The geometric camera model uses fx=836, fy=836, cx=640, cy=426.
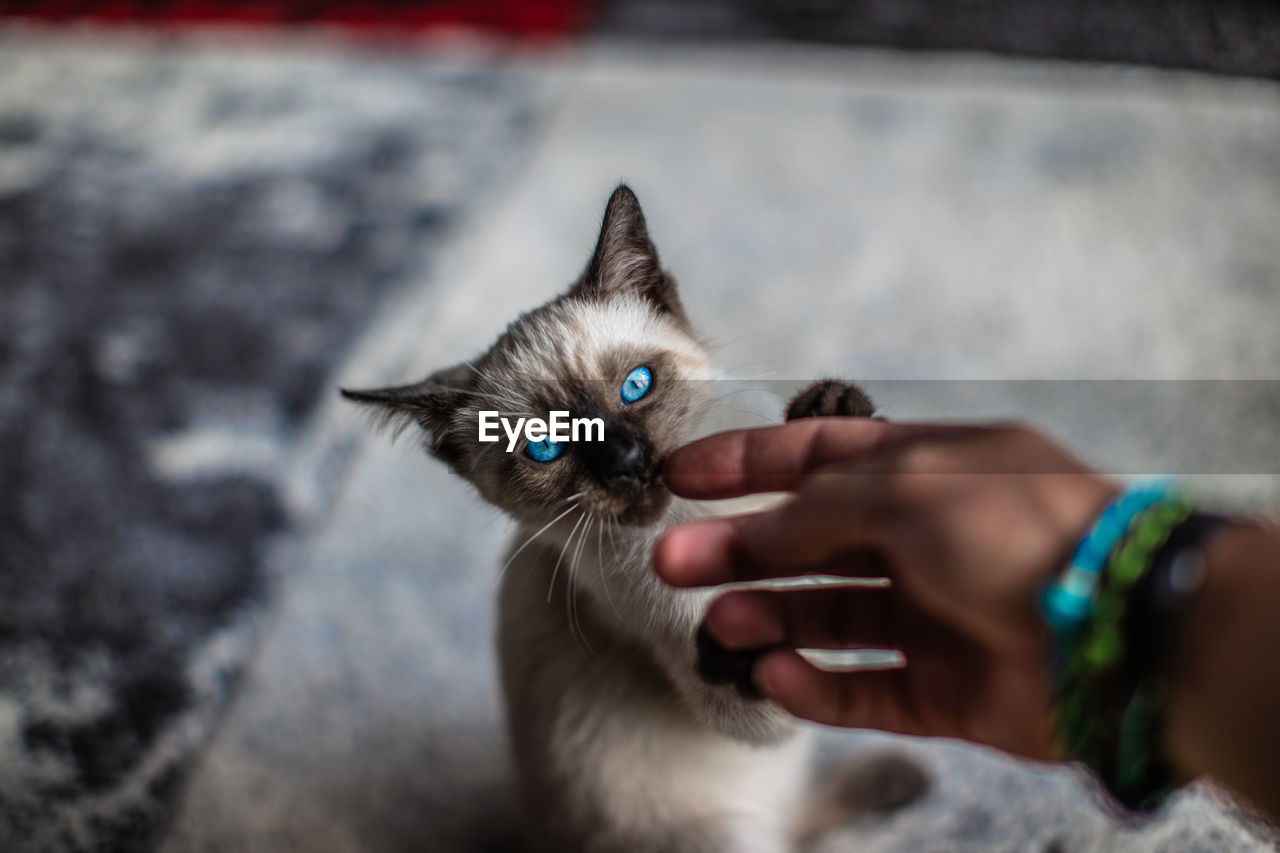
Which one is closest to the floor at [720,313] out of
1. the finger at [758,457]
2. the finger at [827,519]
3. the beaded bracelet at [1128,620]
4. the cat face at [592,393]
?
the cat face at [592,393]

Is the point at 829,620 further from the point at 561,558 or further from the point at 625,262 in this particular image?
the point at 625,262

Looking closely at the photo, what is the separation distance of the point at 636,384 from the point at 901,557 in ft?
1.42

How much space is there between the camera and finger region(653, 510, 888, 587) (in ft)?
2.39

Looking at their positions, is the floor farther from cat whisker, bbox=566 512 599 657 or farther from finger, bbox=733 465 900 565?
finger, bbox=733 465 900 565

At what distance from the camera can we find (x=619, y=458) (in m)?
0.85

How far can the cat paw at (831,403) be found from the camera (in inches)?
32.9

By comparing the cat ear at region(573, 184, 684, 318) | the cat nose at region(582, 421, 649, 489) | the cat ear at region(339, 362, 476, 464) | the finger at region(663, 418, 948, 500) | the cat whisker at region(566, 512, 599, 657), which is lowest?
the cat whisker at region(566, 512, 599, 657)

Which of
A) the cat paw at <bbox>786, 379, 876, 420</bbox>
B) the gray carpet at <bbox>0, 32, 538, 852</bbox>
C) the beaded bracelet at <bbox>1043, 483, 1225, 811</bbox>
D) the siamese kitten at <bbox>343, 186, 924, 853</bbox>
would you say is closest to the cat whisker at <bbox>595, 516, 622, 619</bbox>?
the siamese kitten at <bbox>343, 186, 924, 853</bbox>

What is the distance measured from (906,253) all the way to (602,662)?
126cm

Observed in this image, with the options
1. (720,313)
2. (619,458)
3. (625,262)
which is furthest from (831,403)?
(720,313)

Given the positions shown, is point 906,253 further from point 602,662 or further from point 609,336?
point 602,662

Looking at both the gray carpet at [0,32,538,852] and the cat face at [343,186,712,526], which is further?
the gray carpet at [0,32,538,852]

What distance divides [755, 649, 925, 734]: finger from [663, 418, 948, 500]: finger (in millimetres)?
163

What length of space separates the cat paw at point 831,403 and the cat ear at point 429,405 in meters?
0.39
